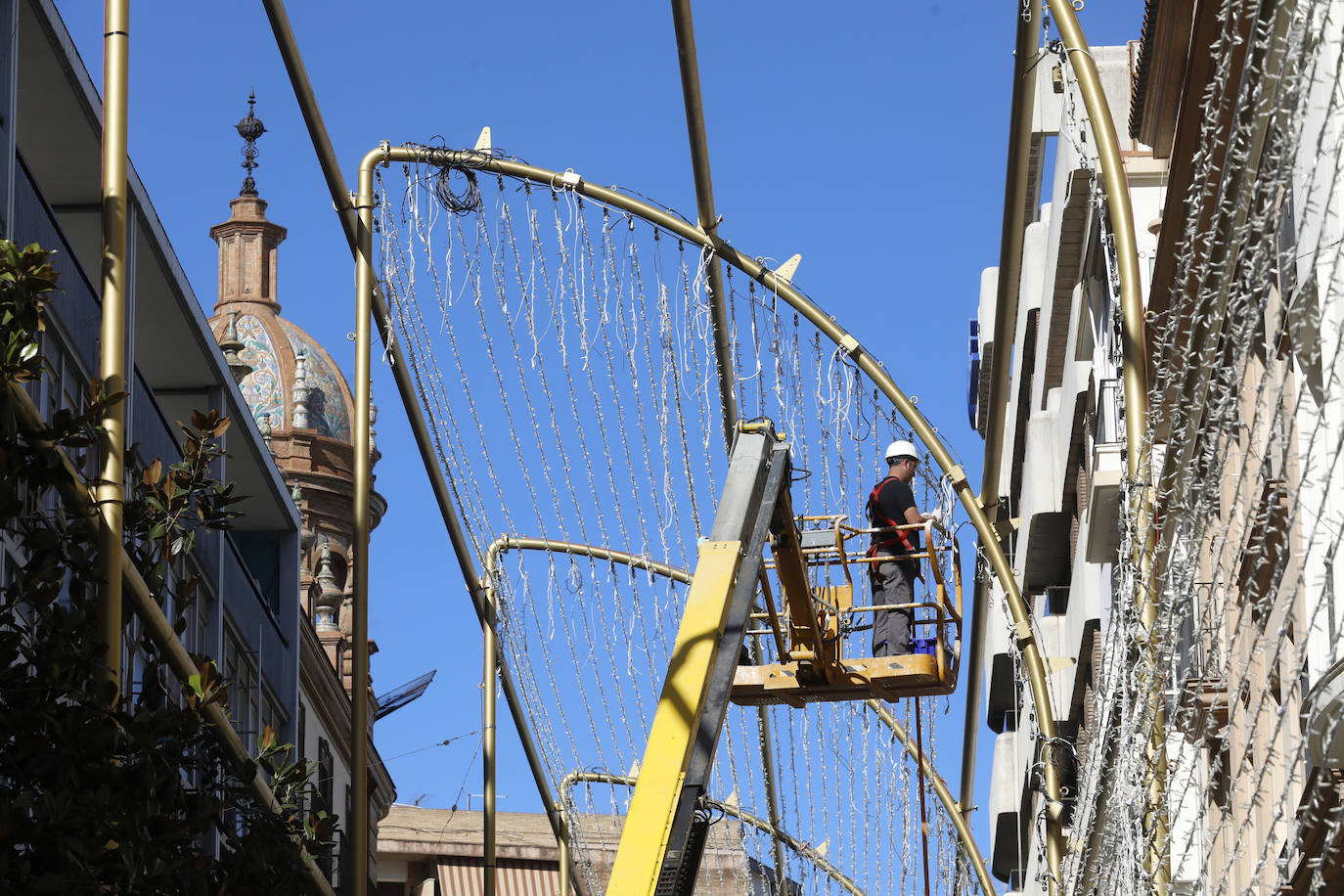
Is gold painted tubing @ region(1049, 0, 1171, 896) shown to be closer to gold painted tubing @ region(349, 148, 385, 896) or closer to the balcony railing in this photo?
gold painted tubing @ region(349, 148, 385, 896)

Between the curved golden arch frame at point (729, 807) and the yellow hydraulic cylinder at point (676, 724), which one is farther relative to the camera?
the curved golden arch frame at point (729, 807)

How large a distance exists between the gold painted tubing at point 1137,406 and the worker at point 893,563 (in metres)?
5.13

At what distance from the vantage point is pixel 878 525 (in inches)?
736

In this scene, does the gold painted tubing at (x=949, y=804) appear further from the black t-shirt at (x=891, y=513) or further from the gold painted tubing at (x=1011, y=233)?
the gold painted tubing at (x=1011, y=233)

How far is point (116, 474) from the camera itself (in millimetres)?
12438

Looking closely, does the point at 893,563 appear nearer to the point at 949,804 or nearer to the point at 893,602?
the point at 893,602

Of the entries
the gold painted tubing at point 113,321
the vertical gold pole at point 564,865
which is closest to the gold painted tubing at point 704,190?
the gold painted tubing at point 113,321

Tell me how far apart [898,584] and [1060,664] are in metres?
2.67

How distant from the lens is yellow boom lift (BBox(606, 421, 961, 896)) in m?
13.0

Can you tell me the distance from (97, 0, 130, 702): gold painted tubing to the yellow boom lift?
116 inches

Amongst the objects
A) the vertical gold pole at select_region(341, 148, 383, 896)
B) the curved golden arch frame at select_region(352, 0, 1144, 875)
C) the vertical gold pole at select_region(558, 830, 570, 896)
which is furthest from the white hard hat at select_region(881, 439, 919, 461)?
the vertical gold pole at select_region(558, 830, 570, 896)

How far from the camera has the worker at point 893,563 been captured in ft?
60.3

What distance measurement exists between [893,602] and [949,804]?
4492 mm

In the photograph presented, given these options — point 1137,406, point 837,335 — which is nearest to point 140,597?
point 1137,406
